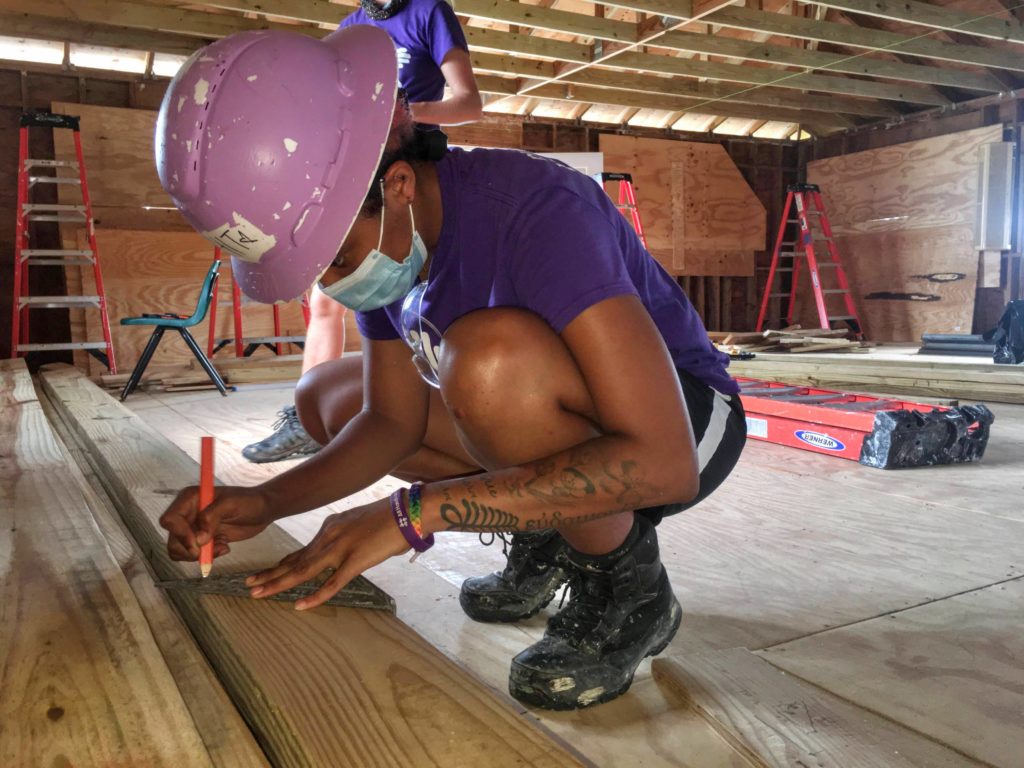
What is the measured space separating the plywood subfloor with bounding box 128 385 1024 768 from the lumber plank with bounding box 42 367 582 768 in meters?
0.33

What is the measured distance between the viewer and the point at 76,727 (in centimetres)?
66

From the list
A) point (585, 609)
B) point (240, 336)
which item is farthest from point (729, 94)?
point (585, 609)

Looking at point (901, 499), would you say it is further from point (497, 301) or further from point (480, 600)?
point (497, 301)

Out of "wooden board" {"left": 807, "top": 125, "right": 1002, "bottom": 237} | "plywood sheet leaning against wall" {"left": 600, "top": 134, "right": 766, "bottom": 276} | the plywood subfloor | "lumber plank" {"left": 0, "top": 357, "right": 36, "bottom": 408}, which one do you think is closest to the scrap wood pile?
"wooden board" {"left": 807, "top": 125, "right": 1002, "bottom": 237}

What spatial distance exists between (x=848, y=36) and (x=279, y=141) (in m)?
6.81

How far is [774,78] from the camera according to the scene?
7793 millimetres

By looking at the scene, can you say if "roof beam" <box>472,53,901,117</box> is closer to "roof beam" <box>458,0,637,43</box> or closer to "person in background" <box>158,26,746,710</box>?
"roof beam" <box>458,0,637,43</box>

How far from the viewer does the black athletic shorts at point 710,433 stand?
50.7 inches

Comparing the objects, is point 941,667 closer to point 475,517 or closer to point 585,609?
point 585,609

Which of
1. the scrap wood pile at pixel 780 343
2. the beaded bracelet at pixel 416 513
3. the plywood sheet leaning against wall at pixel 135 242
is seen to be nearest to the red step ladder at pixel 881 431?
the beaded bracelet at pixel 416 513

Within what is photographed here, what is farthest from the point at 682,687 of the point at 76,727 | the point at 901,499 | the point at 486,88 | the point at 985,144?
the point at 985,144

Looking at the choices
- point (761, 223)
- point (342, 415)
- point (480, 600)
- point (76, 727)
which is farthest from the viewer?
point (761, 223)

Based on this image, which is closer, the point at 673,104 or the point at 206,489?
the point at 206,489

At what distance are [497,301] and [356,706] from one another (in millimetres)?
591
